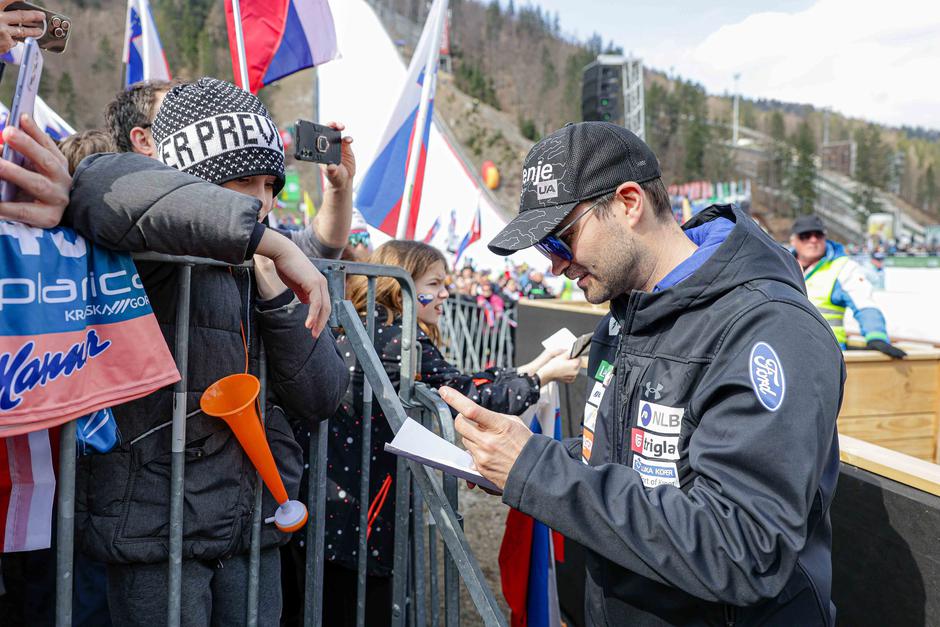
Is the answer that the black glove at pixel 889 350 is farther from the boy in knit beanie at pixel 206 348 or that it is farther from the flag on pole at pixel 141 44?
the flag on pole at pixel 141 44

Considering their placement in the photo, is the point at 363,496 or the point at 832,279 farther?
the point at 832,279

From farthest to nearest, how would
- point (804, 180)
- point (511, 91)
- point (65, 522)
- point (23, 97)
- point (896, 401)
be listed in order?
point (511, 91) → point (804, 180) → point (896, 401) → point (65, 522) → point (23, 97)

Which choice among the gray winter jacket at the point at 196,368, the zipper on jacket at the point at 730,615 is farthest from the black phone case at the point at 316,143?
the zipper on jacket at the point at 730,615

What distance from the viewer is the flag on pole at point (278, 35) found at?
15.0ft

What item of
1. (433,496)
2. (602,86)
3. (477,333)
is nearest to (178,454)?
(433,496)

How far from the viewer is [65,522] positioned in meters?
1.38

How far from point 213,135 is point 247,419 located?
2.37 ft

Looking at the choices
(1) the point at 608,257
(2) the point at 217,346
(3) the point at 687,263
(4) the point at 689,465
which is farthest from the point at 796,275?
(2) the point at 217,346

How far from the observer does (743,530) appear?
46.5 inches

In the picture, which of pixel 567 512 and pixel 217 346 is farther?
pixel 217 346

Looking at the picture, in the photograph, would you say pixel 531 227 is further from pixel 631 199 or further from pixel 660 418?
pixel 660 418

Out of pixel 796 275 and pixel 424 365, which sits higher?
pixel 796 275

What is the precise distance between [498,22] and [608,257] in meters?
130

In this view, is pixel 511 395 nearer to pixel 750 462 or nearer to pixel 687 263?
pixel 687 263
